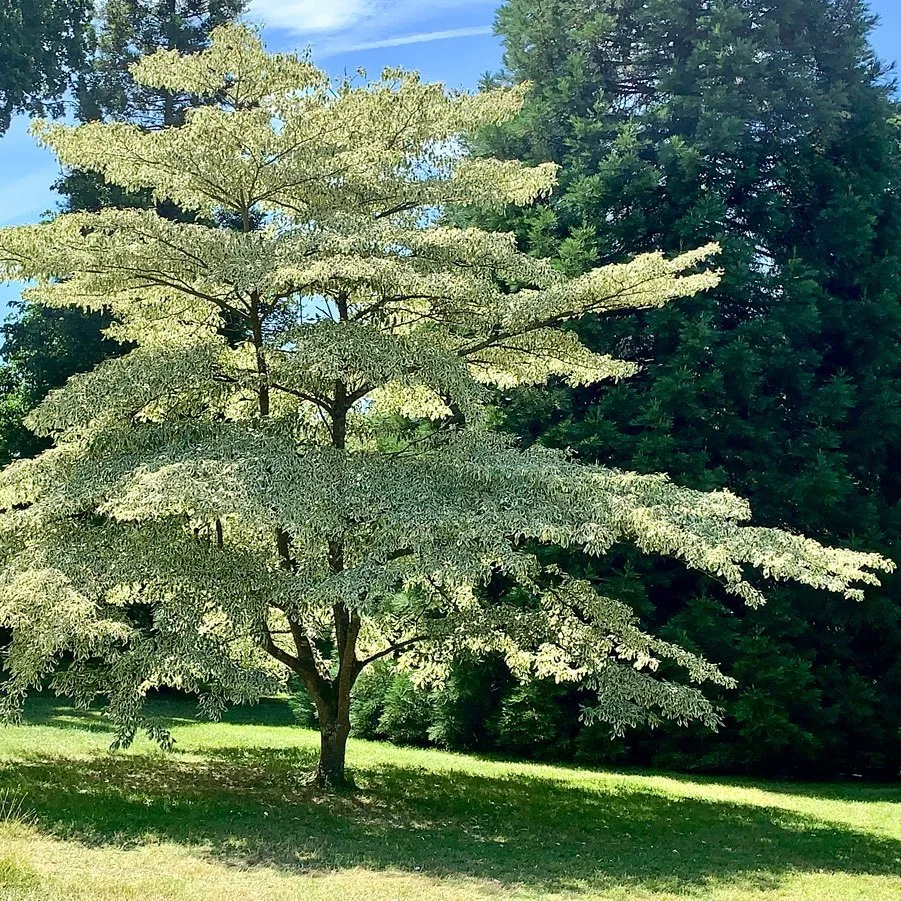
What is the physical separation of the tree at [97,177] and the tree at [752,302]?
7652mm

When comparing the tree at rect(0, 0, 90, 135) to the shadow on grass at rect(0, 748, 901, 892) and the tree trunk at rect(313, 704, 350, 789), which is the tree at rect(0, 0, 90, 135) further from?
the tree trunk at rect(313, 704, 350, 789)

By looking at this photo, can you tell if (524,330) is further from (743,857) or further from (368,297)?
(743,857)

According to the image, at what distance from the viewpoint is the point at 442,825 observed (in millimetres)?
8109

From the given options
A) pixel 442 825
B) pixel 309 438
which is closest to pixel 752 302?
pixel 309 438

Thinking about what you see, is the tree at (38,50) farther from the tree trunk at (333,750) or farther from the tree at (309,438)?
the tree trunk at (333,750)

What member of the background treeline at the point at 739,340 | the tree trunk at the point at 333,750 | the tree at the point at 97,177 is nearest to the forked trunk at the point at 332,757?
the tree trunk at the point at 333,750

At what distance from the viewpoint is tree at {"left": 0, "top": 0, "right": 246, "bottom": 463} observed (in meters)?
18.0

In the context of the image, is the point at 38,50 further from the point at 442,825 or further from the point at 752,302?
the point at 442,825

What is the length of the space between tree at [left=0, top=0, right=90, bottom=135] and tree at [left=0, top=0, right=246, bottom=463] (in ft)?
0.80

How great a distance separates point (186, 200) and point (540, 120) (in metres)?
6.86

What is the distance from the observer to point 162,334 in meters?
9.52

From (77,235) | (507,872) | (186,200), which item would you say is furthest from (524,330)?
(507,872)

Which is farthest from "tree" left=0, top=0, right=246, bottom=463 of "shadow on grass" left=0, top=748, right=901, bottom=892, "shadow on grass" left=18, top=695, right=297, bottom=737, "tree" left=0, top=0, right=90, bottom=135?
"shadow on grass" left=0, top=748, right=901, bottom=892

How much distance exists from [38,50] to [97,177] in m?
2.64
